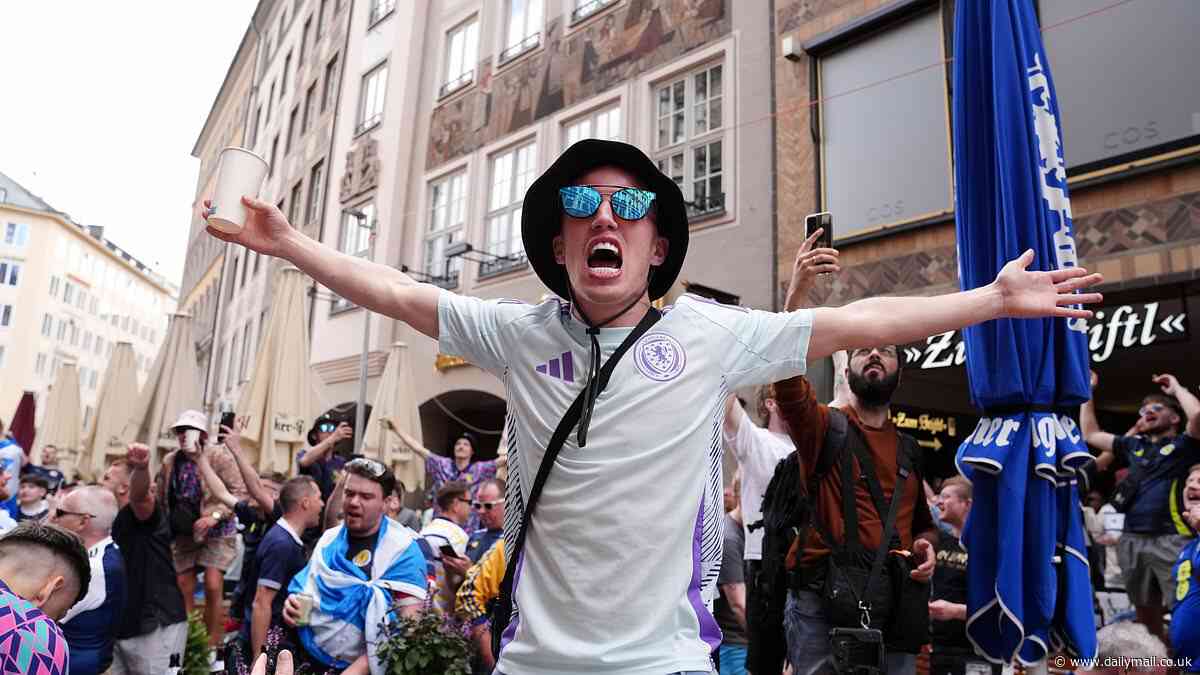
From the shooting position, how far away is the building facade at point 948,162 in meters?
7.72

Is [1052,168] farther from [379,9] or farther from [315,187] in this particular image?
[315,187]

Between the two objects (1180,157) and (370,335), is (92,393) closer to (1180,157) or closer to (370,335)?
(370,335)

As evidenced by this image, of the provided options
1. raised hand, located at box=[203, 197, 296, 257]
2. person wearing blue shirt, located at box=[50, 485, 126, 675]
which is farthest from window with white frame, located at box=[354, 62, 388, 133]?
raised hand, located at box=[203, 197, 296, 257]

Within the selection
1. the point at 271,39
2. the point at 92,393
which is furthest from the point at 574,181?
the point at 92,393

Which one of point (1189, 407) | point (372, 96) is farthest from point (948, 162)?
point (372, 96)

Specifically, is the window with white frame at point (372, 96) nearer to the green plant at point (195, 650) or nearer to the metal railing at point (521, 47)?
the metal railing at point (521, 47)

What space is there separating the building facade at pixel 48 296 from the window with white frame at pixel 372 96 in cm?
5450

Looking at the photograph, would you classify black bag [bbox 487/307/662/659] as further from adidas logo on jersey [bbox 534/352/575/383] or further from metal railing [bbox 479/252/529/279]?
metal railing [bbox 479/252/529/279]

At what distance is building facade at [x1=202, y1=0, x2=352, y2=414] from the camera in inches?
886

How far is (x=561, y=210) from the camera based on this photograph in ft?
7.95

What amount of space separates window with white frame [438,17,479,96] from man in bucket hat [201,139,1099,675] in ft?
50.7

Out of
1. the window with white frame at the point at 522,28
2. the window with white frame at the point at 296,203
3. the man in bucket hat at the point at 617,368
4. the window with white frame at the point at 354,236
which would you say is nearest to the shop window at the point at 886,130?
the window with white frame at the point at 522,28

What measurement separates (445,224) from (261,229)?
49.5 ft

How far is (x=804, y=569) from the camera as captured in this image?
3.73m
